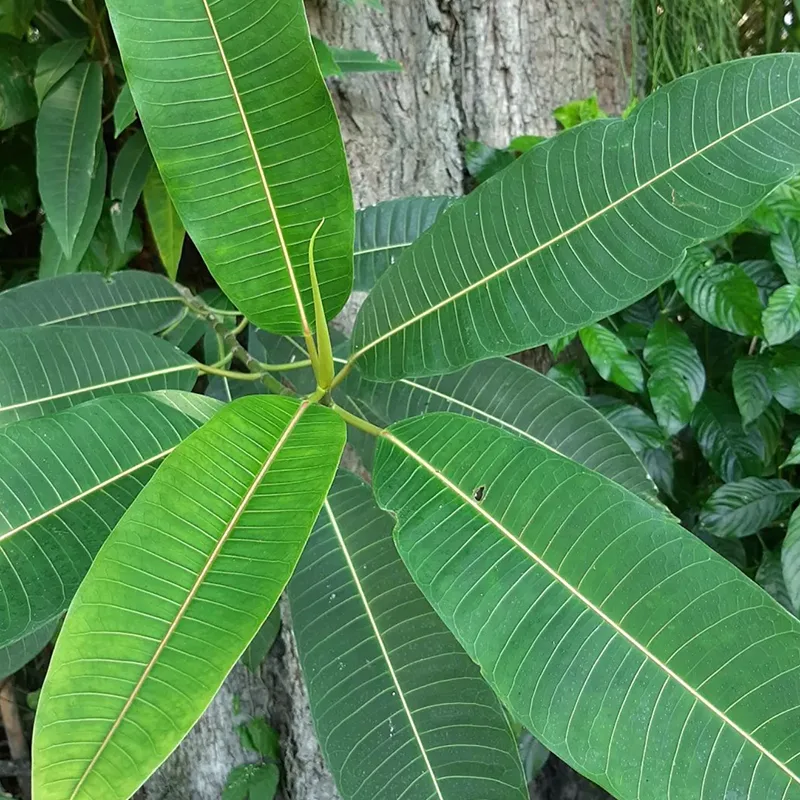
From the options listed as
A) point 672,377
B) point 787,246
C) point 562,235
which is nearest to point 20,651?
point 562,235

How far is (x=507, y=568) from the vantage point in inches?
15.9

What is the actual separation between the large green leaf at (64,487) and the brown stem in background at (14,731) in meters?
0.86

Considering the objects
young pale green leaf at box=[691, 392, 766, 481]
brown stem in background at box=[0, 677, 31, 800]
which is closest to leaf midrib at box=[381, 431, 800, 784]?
young pale green leaf at box=[691, 392, 766, 481]

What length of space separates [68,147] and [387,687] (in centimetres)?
81

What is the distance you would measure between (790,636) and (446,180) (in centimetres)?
82

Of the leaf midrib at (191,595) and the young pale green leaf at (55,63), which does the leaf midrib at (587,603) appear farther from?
the young pale green leaf at (55,63)

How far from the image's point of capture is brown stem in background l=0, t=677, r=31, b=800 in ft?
3.50

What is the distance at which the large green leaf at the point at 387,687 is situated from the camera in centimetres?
50

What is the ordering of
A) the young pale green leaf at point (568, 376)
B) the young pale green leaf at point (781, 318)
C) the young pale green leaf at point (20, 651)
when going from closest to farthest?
1. the young pale green leaf at point (20, 651)
2. the young pale green leaf at point (781, 318)
3. the young pale green leaf at point (568, 376)

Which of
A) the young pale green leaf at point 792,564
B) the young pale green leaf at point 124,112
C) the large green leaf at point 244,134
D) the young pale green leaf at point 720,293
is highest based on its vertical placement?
the young pale green leaf at point 124,112

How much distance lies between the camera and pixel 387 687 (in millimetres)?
531

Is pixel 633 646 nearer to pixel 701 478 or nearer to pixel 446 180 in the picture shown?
pixel 701 478

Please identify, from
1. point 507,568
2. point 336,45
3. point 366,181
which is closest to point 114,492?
point 507,568

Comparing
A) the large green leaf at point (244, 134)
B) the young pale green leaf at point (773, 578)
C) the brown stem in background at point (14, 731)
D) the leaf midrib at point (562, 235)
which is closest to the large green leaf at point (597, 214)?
the leaf midrib at point (562, 235)
